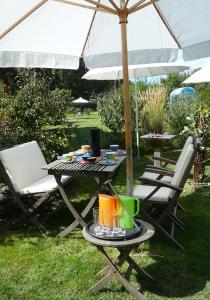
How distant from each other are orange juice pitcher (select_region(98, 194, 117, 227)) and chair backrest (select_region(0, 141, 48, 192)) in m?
1.88

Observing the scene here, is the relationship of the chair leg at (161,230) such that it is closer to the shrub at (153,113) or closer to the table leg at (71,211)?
the table leg at (71,211)

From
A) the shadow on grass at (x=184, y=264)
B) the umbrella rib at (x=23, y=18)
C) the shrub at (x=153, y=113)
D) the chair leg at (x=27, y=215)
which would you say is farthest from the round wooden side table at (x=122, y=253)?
the shrub at (x=153, y=113)

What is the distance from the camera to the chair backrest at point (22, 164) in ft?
15.8

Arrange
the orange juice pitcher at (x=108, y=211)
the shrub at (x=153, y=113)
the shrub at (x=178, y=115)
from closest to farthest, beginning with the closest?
1. the orange juice pitcher at (x=108, y=211)
2. the shrub at (x=153, y=113)
3. the shrub at (x=178, y=115)

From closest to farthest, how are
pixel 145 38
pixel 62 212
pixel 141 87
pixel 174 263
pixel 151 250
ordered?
pixel 174 263, pixel 151 250, pixel 145 38, pixel 62 212, pixel 141 87

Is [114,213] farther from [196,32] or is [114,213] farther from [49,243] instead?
[196,32]

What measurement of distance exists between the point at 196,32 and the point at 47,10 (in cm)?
167

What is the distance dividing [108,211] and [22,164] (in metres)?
2.38

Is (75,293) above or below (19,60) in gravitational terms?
below

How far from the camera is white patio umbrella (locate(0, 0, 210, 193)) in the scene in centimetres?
370

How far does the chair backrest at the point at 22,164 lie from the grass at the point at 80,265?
0.62 meters

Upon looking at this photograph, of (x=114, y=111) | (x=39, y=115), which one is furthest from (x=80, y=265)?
(x=114, y=111)

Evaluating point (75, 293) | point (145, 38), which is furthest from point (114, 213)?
point (145, 38)

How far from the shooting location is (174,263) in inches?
147
